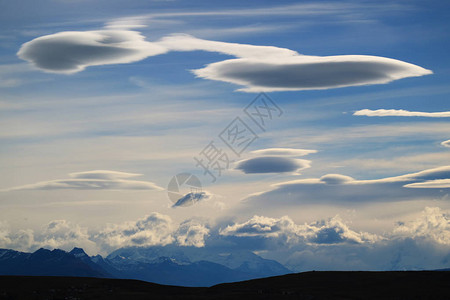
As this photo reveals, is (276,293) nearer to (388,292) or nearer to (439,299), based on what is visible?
(388,292)

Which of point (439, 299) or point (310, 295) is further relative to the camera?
point (310, 295)

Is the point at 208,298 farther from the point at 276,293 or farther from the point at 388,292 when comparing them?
the point at 388,292

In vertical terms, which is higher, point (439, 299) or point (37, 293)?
point (37, 293)

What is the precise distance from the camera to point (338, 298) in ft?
614

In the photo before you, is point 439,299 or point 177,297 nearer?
point 439,299

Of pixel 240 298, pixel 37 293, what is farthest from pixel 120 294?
pixel 240 298

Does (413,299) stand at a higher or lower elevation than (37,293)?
lower

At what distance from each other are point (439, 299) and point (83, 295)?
394ft

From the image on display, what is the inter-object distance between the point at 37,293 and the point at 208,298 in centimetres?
6198

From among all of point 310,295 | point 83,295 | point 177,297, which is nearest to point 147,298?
point 177,297

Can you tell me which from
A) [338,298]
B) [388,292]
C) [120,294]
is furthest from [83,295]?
[388,292]

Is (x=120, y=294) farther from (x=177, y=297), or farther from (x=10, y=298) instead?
(x=10, y=298)

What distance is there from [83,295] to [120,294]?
12.7 m

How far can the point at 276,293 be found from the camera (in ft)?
653
